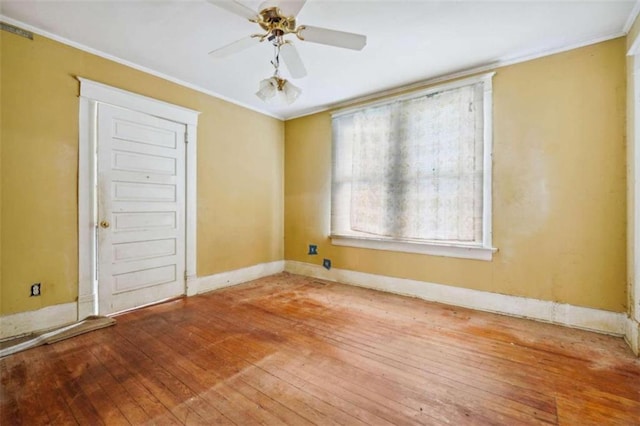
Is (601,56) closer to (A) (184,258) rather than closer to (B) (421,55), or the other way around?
(B) (421,55)

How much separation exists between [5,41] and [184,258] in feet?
8.06

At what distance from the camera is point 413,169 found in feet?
11.5

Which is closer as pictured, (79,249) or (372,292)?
(79,249)

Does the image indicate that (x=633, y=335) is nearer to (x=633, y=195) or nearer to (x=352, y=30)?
(x=633, y=195)

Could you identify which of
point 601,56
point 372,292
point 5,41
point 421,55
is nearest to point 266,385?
point 372,292

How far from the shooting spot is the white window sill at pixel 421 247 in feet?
10.1

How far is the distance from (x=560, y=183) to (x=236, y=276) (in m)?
3.91

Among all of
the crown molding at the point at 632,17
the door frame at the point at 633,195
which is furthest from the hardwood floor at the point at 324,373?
the crown molding at the point at 632,17

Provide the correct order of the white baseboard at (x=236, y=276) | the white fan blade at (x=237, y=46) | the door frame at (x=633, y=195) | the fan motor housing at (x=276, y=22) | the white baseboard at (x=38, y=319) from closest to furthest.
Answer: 1. the fan motor housing at (x=276, y=22)
2. the white fan blade at (x=237, y=46)
3. the door frame at (x=633, y=195)
4. the white baseboard at (x=38, y=319)
5. the white baseboard at (x=236, y=276)

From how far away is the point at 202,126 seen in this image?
3.69 meters

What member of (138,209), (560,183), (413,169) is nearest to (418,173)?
(413,169)

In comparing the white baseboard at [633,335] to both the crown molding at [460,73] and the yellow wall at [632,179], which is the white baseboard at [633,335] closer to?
the yellow wall at [632,179]

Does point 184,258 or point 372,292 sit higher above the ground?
point 184,258

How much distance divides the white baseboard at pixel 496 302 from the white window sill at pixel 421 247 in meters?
0.38
